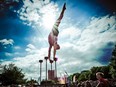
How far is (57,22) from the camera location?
10156 millimetres

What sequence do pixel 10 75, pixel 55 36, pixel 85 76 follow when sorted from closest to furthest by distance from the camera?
pixel 55 36
pixel 10 75
pixel 85 76

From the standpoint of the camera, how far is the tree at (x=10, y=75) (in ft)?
60.6

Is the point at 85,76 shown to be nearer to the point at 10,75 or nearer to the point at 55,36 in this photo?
the point at 10,75

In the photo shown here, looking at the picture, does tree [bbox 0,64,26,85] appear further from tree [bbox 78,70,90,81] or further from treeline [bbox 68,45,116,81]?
tree [bbox 78,70,90,81]

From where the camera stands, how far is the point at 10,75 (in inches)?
784

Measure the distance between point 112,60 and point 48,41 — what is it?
38.6ft

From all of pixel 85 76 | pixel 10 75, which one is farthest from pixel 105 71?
pixel 10 75

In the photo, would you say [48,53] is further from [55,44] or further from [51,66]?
[51,66]

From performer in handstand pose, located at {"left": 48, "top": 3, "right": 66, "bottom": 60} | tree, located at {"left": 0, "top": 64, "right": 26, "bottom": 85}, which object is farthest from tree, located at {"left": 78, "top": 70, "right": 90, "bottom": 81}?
performer in handstand pose, located at {"left": 48, "top": 3, "right": 66, "bottom": 60}

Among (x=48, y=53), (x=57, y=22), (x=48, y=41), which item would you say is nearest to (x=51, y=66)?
(x=48, y=53)

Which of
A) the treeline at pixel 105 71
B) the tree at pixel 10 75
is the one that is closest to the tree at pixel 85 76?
the treeline at pixel 105 71

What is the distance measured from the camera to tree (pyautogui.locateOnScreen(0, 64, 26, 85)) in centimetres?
1846

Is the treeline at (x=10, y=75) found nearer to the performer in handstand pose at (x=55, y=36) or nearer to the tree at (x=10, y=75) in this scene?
the tree at (x=10, y=75)

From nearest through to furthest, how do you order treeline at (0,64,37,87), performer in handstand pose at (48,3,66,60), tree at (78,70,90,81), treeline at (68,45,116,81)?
performer in handstand pose at (48,3,66,60), treeline at (0,64,37,87), treeline at (68,45,116,81), tree at (78,70,90,81)
